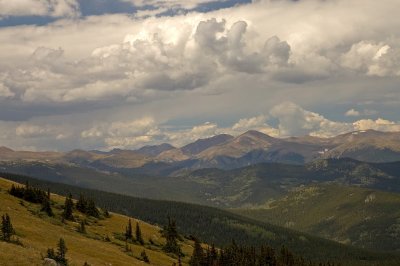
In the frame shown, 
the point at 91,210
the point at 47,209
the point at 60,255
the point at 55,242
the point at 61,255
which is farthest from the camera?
the point at 91,210

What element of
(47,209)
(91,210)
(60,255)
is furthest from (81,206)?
(60,255)

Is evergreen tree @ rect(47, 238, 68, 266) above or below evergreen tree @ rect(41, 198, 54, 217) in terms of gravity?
above

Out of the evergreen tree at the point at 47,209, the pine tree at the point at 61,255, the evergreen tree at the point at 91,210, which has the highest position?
the pine tree at the point at 61,255

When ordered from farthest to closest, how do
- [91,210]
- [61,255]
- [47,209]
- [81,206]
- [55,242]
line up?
[91,210] → [81,206] → [47,209] → [55,242] → [61,255]

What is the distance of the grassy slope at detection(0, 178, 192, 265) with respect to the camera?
6184 cm

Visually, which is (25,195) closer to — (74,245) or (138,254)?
(138,254)

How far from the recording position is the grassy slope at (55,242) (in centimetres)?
6184

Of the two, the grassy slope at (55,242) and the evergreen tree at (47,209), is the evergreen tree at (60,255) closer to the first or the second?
the grassy slope at (55,242)

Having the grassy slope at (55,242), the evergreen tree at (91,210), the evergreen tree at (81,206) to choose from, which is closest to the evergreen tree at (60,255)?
the grassy slope at (55,242)

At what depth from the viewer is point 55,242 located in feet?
281

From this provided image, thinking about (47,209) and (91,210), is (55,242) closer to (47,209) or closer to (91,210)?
(47,209)

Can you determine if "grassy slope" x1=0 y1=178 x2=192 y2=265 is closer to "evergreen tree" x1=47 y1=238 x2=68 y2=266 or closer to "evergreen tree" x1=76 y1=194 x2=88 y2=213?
"evergreen tree" x1=47 y1=238 x2=68 y2=266

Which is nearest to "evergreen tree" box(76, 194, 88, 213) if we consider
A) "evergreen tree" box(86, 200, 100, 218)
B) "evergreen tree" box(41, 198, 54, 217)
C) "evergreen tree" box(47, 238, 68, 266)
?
"evergreen tree" box(86, 200, 100, 218)

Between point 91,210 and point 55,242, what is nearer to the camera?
Answer: point 55,242
